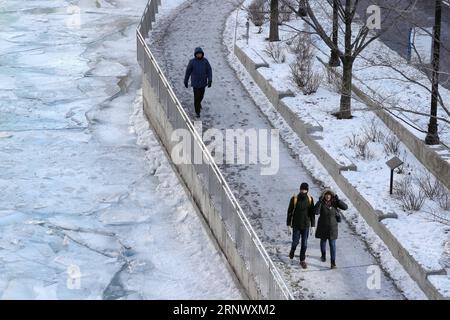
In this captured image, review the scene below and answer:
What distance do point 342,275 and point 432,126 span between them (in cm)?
470

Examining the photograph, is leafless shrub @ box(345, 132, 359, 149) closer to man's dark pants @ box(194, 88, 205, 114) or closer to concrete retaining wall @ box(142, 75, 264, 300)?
concrete retaining wall @ box(142, 75, 264, 300)

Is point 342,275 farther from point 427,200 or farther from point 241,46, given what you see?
point 241,46

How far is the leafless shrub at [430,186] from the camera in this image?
17.9 m

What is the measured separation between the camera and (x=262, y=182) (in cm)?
1997

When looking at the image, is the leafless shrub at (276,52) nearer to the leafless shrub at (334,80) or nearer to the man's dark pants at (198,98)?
the leafless shrub at (334,80)

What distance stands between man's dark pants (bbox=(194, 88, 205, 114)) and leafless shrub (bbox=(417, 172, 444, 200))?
234 inches

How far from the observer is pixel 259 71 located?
83.5 feet

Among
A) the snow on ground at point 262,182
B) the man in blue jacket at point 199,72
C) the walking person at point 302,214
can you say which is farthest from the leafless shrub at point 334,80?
the walking person at point 302,214

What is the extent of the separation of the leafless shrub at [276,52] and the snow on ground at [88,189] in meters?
3.85

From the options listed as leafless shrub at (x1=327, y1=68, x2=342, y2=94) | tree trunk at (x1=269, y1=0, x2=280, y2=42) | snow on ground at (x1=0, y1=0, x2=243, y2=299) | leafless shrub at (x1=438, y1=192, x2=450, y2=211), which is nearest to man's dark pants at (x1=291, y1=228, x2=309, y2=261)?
snow on ground at (x1=0, y1=0, x2=243, y2=299)

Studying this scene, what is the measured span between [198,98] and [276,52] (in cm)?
469

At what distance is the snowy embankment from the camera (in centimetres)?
1631

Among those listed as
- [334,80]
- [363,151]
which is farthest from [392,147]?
[334,80]

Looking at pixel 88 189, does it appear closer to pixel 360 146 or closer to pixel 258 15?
pixel 360 146
